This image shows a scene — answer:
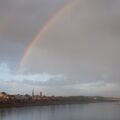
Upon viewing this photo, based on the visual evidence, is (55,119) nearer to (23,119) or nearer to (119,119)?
(23,119)

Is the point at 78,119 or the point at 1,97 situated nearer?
the point at 78,119

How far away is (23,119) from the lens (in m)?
66.4

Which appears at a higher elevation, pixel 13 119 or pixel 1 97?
pixel 1 97

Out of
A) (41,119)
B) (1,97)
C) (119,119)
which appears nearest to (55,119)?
(41,119)

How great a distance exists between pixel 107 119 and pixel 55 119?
11953mm

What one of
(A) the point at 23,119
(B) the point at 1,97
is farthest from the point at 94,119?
(B) the point at 1,97

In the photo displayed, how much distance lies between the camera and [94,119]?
66.4 metres

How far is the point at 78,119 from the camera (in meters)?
66.8

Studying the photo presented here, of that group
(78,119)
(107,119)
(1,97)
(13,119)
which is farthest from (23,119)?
(1,97)

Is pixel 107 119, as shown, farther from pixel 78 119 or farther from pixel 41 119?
pixel 41 119

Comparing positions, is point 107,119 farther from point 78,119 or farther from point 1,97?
point 1,97

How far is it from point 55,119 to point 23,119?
24.1 feet

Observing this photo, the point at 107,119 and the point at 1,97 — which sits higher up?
the point at 1,97

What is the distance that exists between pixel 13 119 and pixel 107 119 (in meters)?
21.4
